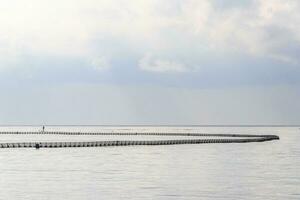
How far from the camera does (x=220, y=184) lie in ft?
188

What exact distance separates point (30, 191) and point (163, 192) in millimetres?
11029

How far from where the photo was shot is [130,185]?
55.8 metres

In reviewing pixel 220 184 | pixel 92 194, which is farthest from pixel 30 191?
pixel 220 184

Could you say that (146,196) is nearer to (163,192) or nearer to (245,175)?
(163,192)

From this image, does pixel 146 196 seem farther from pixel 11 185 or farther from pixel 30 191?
pixel 11 185

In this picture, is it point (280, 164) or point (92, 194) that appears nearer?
point (92, 194)

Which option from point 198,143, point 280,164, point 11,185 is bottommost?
point 198,143

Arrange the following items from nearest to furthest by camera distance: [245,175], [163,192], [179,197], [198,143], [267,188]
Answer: [179,197]
[163,192]
[267,188]
[245,175]
[198,143]

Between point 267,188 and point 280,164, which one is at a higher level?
point 267,188

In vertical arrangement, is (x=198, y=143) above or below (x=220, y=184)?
below

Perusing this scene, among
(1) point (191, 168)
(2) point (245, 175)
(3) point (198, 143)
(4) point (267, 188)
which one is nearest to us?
(4) point (267, 188)

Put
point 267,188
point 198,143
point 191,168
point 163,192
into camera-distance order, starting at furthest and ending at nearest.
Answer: point 198,143
point 191,168
point 267,188
point 163,192

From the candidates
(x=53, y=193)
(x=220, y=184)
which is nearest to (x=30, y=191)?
(x=53, y=193)

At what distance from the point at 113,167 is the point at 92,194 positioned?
27.9 meters
